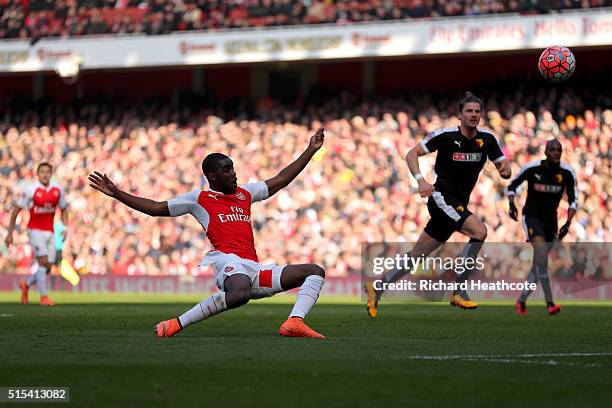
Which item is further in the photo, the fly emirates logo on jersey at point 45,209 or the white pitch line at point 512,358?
the fly emirates logo on jersey at point 45,209

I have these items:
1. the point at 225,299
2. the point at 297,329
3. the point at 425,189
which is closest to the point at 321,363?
the point at 225,299

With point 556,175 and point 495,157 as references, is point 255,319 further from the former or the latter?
point 556,175

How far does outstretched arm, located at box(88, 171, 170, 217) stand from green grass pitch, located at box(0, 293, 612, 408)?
1065 millimetres

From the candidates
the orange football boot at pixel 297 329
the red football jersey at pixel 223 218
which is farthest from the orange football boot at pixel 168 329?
the orange football boot at pixel 297 329

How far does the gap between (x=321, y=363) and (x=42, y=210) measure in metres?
11.3

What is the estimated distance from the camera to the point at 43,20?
35.0m

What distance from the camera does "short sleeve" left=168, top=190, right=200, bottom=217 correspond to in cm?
1044

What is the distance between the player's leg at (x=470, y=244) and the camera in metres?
13.7

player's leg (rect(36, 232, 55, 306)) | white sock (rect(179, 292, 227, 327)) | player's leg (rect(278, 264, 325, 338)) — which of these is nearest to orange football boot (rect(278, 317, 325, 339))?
player's leg (rect(278, 264, 325, 338))

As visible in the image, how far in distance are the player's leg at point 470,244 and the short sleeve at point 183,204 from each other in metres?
4.10

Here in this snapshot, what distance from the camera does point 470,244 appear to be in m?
14.2

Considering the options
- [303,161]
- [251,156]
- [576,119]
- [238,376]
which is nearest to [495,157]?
[303,161]

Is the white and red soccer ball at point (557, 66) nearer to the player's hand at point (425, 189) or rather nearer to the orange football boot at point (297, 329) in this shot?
the player's hand at point (425, 189)

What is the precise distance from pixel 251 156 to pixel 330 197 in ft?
9.96
